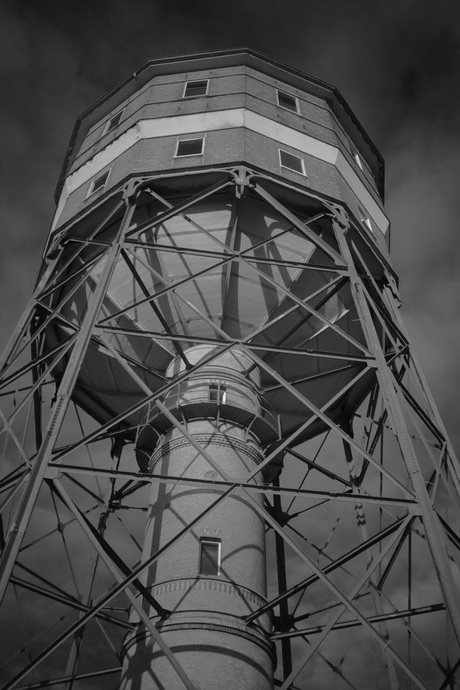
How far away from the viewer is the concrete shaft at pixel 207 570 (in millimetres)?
7645

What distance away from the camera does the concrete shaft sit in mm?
7645

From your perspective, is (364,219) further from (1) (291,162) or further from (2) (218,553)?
(2) (218,553)

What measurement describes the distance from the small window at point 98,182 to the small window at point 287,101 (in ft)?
14.5

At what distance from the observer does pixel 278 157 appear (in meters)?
12.5

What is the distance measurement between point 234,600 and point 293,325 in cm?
519

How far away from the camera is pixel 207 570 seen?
8.66 m


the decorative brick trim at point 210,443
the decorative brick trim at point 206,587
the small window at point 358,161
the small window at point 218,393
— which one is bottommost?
the decorative brick trim at point 206,587

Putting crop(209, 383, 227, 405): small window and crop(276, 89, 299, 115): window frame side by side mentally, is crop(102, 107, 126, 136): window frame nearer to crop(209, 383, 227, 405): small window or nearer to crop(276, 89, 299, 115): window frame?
crop(276, 89, 299, 115): window frame

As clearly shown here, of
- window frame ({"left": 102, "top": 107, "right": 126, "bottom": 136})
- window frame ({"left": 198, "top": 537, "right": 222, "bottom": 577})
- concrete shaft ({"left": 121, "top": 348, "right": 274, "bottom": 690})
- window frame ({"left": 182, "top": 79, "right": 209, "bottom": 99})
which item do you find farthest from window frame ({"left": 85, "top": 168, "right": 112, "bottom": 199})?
window frame ({"left": 198, "top": 537, "right": 222, "bottom": 577})

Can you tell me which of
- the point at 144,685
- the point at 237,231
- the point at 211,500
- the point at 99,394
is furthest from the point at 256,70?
the point at 144,685

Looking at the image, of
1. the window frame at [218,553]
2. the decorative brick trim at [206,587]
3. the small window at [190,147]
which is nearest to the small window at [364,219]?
the small window at [190,147]

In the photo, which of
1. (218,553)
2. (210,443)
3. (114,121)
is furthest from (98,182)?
(218,553)

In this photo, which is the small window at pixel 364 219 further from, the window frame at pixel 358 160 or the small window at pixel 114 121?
the small window at pixel 114 121

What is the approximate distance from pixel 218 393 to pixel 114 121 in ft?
27.7
